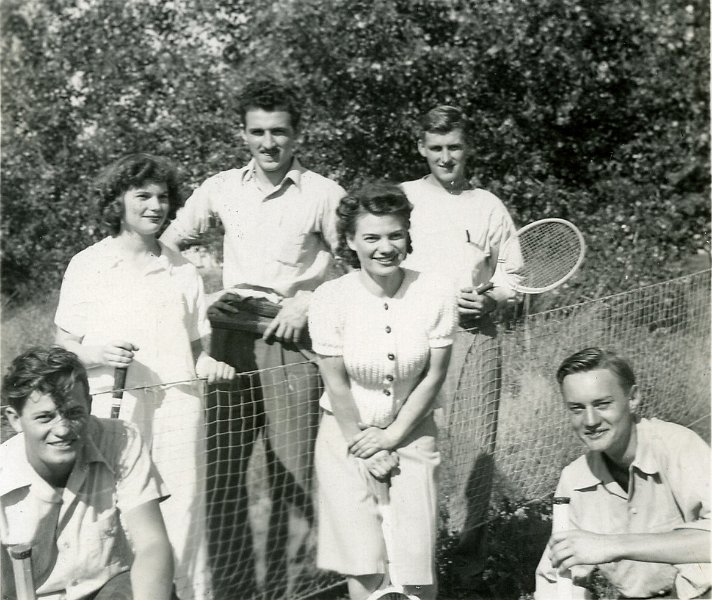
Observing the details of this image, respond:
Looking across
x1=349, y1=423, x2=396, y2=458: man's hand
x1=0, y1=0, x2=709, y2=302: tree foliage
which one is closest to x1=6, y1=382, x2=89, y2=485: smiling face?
x1=349, y1=423, x2=396, y2=458: man's hand

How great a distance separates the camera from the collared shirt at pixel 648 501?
3.06 m

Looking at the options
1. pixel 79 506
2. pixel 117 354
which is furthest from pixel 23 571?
pixel 117 354

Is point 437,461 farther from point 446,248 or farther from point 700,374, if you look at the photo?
point 700,374

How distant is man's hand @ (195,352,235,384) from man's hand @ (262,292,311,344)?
0.36 m

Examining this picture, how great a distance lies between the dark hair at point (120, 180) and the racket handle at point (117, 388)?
608mm

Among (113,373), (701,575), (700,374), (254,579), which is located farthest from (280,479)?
(700,374)

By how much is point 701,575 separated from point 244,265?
223cm

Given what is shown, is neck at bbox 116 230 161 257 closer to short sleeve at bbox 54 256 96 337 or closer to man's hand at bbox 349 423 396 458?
short sleeve at bbox 54 256 96 337

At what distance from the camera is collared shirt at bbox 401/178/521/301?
445 centimetres

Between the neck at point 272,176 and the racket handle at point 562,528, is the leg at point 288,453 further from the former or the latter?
the racket handle at point 562,528

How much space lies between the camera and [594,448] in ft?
10.5

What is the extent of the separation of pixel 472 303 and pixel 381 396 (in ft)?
2.66

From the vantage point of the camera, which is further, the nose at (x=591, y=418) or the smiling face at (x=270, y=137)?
the smiling face at (x=270, y=137)

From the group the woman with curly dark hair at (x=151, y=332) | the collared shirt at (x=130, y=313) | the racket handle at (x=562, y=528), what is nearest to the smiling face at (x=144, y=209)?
the woman with curly dark hair at (x=151, y=332)
